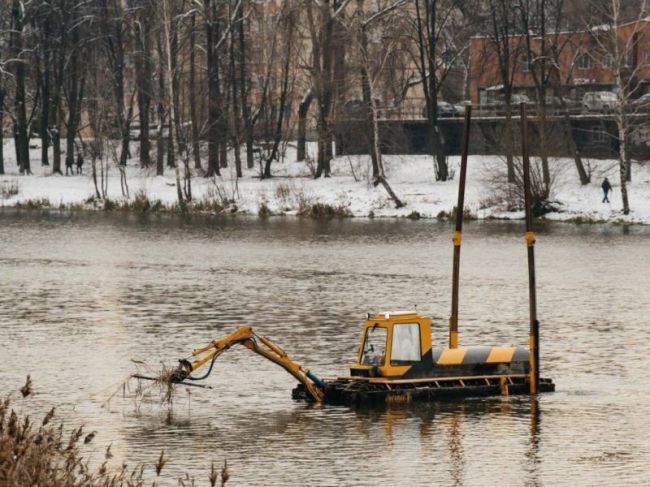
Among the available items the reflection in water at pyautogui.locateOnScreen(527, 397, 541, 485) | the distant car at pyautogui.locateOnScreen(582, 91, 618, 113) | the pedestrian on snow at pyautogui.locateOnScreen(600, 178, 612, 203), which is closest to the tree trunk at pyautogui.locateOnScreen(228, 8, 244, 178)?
the distant car at pyautogui.locateOnScreen(582, 91, 618, 113)

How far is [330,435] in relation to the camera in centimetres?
2736

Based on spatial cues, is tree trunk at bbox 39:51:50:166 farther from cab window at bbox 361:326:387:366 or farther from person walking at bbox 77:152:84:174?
cab window at bbox 361:326:387:366

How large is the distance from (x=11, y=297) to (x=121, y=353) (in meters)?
13.5

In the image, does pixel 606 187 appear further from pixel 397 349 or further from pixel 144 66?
pixel 397 349

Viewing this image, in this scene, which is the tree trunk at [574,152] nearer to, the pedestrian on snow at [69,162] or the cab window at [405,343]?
the pedestrian on snow at [69,162]

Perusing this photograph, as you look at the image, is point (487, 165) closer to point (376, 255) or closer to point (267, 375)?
point (376, 255)

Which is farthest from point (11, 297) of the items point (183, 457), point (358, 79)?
point (358, 79)

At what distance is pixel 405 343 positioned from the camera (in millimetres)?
29859

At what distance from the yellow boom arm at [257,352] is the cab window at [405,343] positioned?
1665 millimetres

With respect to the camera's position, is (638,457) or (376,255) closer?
(638,457)

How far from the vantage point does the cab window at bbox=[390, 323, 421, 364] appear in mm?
29797

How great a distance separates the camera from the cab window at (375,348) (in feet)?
97.9

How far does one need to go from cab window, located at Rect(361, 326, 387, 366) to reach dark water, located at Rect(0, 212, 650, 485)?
46.6 inches

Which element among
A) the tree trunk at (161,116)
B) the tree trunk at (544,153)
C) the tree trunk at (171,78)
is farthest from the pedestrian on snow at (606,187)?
the tree trunk at (161,116)
